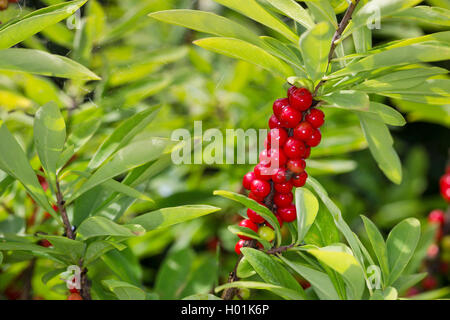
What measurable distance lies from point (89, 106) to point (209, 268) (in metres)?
0.47

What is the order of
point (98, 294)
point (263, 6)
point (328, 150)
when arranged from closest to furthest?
point (263, 6), point (98, 294), point (328, 150)

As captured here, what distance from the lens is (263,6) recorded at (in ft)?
2.24

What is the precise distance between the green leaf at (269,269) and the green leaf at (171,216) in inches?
3.4

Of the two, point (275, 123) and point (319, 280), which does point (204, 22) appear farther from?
point (319, 280)

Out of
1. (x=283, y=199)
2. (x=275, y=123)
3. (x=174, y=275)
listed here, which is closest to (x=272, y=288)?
(x=283, y=199)

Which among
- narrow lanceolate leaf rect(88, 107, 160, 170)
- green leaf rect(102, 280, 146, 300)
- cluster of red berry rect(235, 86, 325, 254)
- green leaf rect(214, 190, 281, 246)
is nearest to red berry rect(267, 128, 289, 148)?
cluster of red berry rect(235, 86, 325, 254)

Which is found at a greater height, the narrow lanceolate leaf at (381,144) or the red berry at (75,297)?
the narrow lanceolate leaf at (381,144)

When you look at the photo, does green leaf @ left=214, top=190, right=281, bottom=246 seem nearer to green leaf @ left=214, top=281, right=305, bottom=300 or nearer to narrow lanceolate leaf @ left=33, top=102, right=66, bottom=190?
green leaf @ left=214, top=281, right=305, bottom=300

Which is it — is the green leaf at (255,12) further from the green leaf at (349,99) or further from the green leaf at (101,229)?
the green leaf at (101,229)

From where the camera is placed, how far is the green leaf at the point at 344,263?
58 centimetres

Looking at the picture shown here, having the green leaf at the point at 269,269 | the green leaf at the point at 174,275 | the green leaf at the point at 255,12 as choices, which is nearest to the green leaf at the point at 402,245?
the green leaf at the point at 269,269
